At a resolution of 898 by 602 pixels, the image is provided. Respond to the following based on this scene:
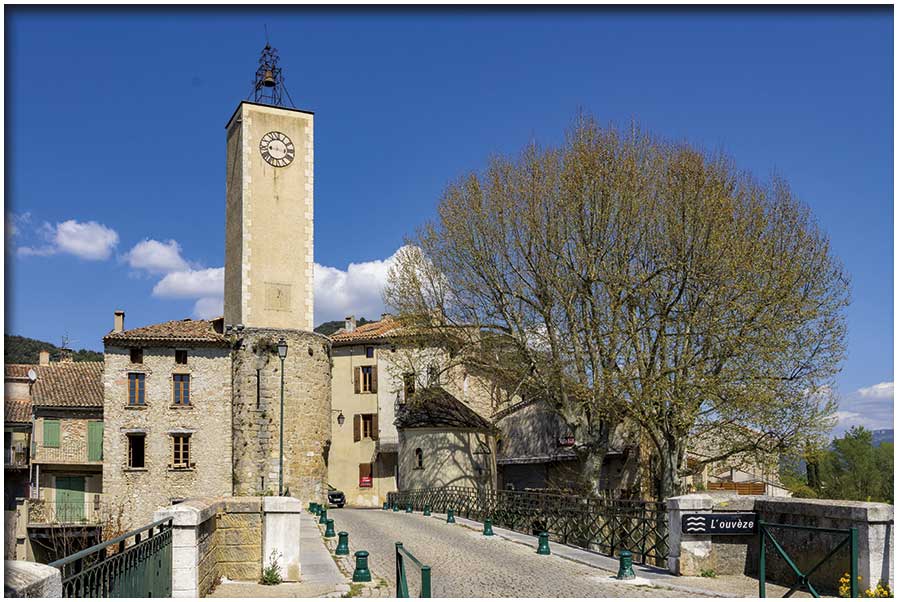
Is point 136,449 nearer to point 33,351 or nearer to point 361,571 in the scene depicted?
point 361,571

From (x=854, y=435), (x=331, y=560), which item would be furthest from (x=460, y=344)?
(x=854, y=435)

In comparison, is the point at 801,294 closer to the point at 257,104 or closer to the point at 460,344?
the point at 460,344

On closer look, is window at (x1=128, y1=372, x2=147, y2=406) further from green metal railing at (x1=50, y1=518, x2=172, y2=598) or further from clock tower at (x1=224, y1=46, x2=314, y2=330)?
green metal railing at (x1=50, y1=518, x2=172, y2=598)

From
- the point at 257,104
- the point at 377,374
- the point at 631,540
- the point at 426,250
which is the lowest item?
the point at 631,540

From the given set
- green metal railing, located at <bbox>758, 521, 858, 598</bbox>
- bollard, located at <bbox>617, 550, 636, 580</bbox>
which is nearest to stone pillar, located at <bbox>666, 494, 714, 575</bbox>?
bollard, located at <bbox>617, 550, 636, 580</bbox>

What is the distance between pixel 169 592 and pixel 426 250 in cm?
1937

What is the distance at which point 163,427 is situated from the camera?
1475 inches

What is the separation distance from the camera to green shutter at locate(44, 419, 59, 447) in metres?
39.0

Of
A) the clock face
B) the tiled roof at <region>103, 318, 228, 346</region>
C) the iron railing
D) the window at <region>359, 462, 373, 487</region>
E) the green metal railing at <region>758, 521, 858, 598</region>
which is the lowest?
the window at <region>359, 462, 373, 487</region>

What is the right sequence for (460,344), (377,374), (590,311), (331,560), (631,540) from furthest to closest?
(377,374) → (460,344) → (590,311) → (631,540) → (331,560)

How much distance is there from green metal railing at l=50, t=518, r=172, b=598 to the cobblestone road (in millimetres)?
4259

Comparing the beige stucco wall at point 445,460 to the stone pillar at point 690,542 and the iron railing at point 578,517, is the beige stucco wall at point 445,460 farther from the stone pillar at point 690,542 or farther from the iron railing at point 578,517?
the stone pillar at point 690,542

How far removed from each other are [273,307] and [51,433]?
446 inches

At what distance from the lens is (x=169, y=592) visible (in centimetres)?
955
